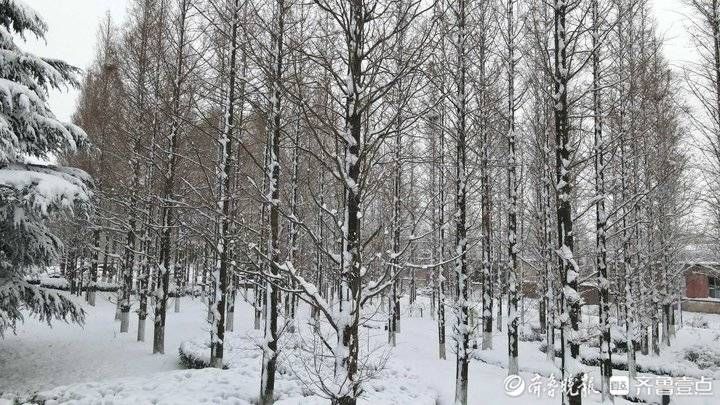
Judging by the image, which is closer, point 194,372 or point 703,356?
point 194,372

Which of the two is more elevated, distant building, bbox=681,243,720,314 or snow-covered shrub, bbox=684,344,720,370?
distant building, bbox=681,243,720,314

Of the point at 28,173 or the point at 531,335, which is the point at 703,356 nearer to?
the point at 531,335

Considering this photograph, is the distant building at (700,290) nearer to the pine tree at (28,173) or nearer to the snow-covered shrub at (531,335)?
the snow-covered shrub at (531,335)

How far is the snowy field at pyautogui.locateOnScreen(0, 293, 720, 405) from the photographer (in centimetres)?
839

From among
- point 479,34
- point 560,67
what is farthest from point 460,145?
point 479,34

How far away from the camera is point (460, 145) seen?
1005 centimetres

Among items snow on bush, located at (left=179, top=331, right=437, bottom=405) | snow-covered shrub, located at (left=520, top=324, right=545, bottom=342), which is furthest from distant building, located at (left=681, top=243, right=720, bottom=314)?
snow on bush, located at (left=179, top=331, right=437, bottom=405)

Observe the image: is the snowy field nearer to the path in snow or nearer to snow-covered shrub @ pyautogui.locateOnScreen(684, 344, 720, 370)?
the path in snow

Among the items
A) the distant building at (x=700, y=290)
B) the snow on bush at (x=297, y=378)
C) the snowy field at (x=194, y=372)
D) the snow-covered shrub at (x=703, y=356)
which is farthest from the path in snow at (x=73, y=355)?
the distant building at (x=700, y=290)

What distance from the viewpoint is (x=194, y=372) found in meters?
9.55

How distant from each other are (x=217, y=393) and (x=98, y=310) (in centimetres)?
1804

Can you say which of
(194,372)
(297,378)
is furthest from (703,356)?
(194,372)

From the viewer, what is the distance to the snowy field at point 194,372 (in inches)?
330

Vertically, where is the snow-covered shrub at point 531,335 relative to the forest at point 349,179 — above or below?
below
